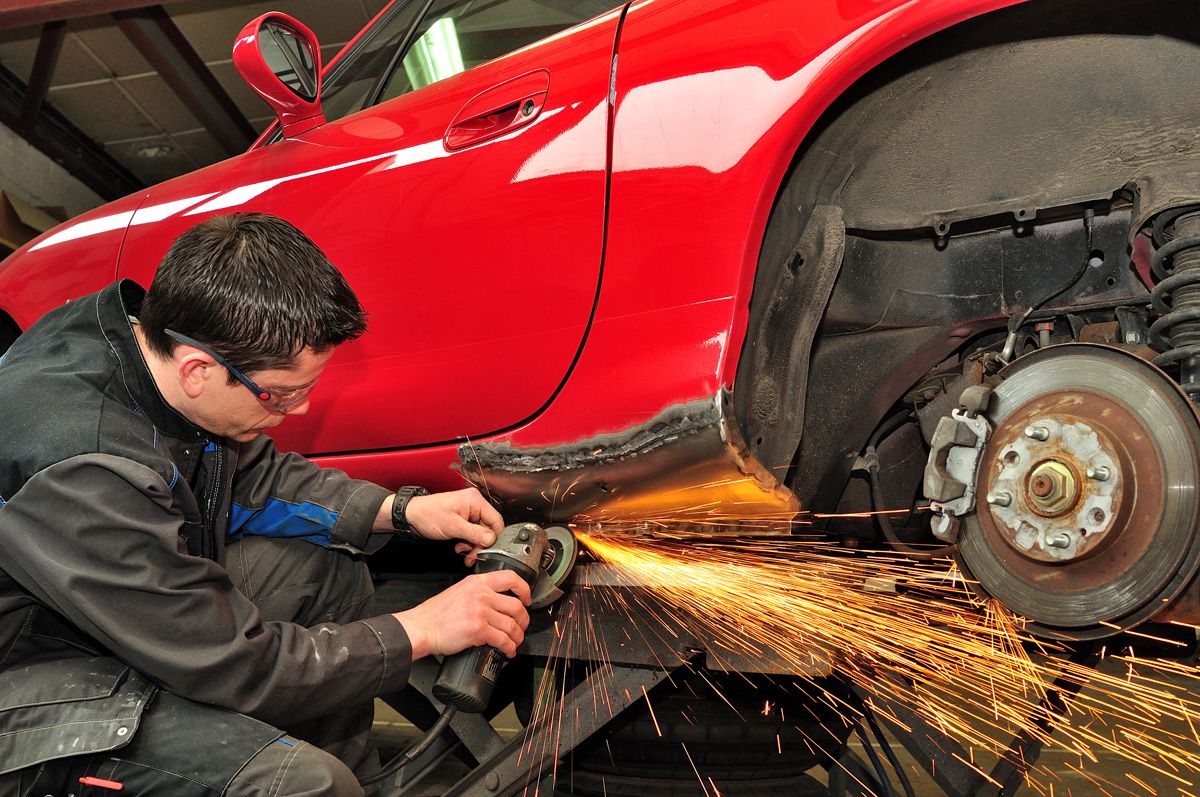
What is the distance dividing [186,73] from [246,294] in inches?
263

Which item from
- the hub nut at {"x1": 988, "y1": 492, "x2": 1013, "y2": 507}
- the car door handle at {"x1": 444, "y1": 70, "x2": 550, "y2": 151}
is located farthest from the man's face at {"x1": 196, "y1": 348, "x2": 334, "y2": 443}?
the hub nut at {"x1": 988, "y1": 492, "x2": 1013, "y2": 507}

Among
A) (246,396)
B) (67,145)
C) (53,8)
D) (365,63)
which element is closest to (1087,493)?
(246,396)

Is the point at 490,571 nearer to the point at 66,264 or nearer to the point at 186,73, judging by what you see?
the point at 66,264

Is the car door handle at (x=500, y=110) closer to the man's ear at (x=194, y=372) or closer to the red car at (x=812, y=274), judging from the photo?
the red car at (x=812, y=274)

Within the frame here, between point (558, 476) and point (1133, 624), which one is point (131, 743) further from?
point (1133, 624)

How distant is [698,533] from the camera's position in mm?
1835

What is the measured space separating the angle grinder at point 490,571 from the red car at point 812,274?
5.5 inches

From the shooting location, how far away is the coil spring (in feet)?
4.30

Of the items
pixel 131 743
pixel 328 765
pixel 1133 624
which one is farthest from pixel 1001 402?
pixel 131 743

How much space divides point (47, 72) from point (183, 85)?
2.99ft

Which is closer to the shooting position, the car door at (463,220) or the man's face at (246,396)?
the man's face at (246,396)

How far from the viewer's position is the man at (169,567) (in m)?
1.40

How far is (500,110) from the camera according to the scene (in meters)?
1.84

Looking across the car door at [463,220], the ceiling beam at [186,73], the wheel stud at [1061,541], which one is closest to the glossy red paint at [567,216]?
the car door at [463,220]
